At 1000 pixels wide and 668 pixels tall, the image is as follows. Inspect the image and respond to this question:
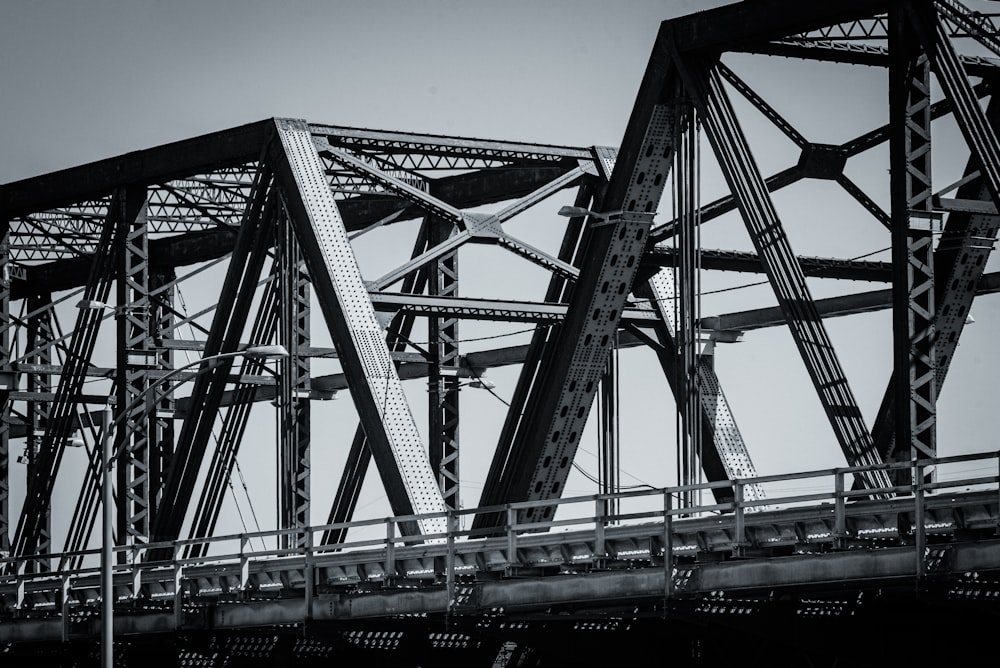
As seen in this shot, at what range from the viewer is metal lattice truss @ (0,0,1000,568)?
29469mm

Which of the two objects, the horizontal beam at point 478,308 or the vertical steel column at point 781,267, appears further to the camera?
the horizontal beam at point 478,308

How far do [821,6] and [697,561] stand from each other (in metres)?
8.42

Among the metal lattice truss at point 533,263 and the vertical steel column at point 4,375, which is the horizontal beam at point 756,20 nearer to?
the metal lattice truss at point 533,263

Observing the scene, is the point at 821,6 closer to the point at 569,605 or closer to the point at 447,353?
the point at 569,605

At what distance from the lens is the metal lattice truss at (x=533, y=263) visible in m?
29.5

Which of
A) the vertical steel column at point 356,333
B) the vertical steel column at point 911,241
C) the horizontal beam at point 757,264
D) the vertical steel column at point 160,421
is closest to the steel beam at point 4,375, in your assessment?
the vertical steel column at point 160,421

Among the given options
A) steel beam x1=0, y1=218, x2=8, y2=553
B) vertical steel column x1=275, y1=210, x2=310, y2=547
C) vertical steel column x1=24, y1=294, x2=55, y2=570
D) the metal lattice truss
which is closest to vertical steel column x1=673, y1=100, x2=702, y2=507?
the metal lattice truss

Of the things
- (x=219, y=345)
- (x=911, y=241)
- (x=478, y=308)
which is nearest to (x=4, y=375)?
(x=219, y=345)

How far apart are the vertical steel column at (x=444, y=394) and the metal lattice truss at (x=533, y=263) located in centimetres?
7

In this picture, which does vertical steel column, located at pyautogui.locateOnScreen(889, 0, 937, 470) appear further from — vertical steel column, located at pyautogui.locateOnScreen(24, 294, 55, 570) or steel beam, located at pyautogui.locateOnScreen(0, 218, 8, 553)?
vertical steel column, located at pyautogui.locateOnScreen(24, 294, 55, 570)

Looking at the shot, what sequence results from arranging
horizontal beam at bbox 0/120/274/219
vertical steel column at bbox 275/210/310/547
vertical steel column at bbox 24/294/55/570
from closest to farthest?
1. vertical steel column at bbox 275/210/310/547
2. horizontal beam at bbox 0/120/274/219
3. vertical steel column at bbox 24/294/55/570

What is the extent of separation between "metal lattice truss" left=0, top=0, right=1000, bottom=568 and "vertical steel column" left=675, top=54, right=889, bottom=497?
0.04 meters

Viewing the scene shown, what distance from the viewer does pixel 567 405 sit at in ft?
118

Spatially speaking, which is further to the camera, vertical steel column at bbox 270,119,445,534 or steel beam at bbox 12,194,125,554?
steel beam at bbox 12,194,125,554
